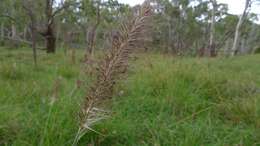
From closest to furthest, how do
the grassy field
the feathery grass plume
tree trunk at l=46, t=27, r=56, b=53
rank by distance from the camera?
the feathery grass plume, the grassy field, tree trunk at l=46, t=27, r=56, b=53

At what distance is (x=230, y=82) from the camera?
10.1 ft

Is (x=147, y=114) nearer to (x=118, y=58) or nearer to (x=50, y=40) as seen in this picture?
(x=118, y=58)

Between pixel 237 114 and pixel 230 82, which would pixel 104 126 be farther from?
pixel 230 82

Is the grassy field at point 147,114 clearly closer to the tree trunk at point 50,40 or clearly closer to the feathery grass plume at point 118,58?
the feathery grass plume at point 118,58

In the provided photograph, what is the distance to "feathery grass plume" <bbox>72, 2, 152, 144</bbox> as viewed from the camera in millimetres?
882

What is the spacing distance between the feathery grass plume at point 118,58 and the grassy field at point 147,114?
64mm

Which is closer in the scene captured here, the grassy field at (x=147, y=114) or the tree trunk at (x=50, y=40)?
the grassy field at (x=147, y=114)

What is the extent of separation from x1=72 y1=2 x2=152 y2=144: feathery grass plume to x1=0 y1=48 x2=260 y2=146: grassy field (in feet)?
0.21

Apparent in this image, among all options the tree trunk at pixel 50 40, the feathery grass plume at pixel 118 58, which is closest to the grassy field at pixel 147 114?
the feathery grass plume at pixel 118 58

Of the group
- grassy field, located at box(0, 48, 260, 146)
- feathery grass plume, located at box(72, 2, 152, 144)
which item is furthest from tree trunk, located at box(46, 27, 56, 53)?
feathery grass plume, located at box(72, 2, 152, 144)

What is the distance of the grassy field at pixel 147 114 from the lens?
151 centimetres

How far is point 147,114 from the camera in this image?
220cm

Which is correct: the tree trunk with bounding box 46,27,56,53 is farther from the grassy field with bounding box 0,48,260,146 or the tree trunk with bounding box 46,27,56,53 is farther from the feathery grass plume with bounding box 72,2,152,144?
the feathery grass plume with bounding box 72,2,152,144

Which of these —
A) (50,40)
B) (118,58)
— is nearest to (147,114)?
(118,58)
